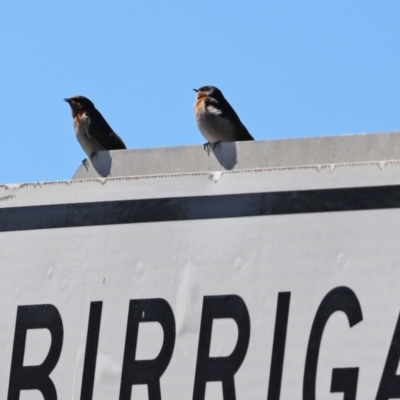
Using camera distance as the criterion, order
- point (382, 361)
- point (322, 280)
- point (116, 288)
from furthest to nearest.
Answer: point (116, 288) < point (322, 280) < point (382, 361)

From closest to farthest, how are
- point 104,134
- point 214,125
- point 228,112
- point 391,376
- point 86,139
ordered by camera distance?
1. point 391,376
2. point 214,125
3. point 228,112
4. point 86,139
5. point 104,134

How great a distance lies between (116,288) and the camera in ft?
9.04

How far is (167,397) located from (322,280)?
→ 1.61ft

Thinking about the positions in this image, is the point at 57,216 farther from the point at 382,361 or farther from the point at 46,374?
the point at 382,361

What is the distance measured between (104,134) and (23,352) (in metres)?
4.65

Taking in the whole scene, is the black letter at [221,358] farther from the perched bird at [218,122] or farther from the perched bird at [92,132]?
the perched bird at [92,132]

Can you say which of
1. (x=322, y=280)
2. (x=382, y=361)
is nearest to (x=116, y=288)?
(x=322, y=280)

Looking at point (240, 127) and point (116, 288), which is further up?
point (240, 127)

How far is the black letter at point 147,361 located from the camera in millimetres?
2635

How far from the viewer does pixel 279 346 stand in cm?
251

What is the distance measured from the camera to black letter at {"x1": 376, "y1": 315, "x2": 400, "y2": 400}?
2328 mm

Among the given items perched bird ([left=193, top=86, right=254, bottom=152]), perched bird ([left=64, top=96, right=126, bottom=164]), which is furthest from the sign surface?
perched bird ([left=64, top=96, right=126, bottom=164])

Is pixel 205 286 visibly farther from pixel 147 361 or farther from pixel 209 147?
pixel 209 147

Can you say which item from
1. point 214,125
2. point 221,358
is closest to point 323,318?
point 221,358
